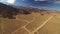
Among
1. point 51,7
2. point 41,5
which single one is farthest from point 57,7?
point 41,5

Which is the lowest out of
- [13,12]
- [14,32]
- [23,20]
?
[14,32]

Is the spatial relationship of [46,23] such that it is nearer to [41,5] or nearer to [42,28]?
[42,28]

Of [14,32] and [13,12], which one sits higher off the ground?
[13,12]

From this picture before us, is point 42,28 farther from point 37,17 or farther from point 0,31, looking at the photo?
point 0,31

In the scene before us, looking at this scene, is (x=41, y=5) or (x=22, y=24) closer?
(x=41, y=5)

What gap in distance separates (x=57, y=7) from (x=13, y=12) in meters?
0.51

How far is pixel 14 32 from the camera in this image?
56.7 inches

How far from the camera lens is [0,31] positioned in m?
1.51

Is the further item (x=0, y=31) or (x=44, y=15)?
(x=0, y=31)

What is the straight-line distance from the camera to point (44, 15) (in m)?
1.40

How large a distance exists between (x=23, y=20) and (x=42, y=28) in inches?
9.6

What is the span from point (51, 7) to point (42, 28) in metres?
0.26

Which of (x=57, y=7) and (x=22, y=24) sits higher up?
(x=57, y=7)

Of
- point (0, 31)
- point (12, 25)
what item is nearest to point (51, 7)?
point (12, 25)
